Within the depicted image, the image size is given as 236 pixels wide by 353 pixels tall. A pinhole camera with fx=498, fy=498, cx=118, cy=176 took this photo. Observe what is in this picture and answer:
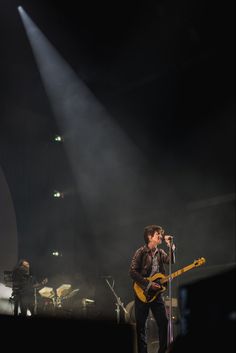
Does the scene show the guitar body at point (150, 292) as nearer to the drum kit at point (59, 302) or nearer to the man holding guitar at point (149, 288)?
the man holding guitar at point (149, 288)

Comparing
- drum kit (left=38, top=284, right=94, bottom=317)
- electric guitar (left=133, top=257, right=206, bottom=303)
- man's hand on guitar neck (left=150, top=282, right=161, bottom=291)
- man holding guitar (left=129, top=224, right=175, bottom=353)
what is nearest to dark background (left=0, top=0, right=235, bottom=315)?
drum kit (left=38, top=284, right=94, bottom=317)

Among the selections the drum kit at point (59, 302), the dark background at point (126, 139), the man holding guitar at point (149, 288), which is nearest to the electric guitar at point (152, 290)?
the man holding guitar at point (149, 288)

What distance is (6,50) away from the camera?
36.2 ft

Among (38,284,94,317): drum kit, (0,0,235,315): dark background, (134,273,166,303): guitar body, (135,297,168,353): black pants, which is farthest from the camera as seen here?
(38,284,94,317): drum kit

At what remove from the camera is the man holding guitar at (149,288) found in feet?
18.3

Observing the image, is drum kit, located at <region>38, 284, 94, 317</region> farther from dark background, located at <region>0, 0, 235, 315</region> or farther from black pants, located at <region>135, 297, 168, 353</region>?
black pants, located at <region>135, 297, 168, 353</region>

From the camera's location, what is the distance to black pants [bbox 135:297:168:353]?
554cm

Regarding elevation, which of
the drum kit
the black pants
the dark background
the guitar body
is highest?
the dark background

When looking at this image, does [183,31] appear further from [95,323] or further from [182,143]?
[95,323]

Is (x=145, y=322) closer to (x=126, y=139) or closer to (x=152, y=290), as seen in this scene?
(x=152, y=290)

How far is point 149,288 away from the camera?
5730 mm

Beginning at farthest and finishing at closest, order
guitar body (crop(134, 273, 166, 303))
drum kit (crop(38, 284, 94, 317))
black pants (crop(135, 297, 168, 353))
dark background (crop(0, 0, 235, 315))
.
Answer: drum kit (crop(38, 284, 94, 317)) < dark background (crop(0, 0, 235, 315)) < guitar body (crop(134, 273, 166, 303)) < black pants (crop(135, 297, 168, 353))

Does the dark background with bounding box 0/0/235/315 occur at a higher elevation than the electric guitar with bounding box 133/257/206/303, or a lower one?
higher

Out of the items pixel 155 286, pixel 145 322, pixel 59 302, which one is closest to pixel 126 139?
pixel 59 302
